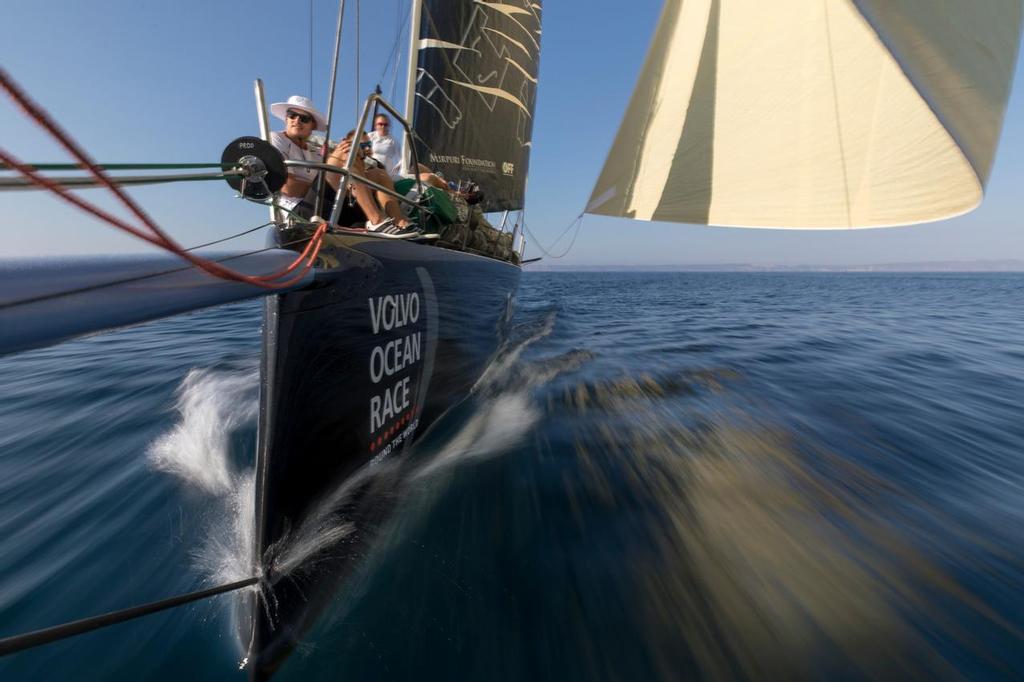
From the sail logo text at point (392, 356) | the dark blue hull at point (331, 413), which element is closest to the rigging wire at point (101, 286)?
the dark blue hull at point (331, 413)

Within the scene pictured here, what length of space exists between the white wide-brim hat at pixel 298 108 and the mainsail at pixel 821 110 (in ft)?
11.5

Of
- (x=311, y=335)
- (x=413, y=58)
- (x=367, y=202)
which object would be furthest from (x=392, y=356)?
(x=413, y=58)

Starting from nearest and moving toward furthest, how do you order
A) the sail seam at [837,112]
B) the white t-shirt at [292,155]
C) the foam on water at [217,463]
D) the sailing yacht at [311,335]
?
1. the sailing yacht at [311,335]
2. the foam on water at [217,463]
3. the white t-shirt at [292,155]
4. the sail seam at [837,112]

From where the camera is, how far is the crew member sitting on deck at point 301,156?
7.86ft

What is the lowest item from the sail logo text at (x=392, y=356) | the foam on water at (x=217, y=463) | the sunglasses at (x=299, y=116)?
the foam on water at (x=217, y=463)

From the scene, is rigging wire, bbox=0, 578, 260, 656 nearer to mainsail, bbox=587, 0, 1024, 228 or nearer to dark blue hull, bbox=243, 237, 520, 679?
dark blue hull, bbox=243, 237, 520, 679

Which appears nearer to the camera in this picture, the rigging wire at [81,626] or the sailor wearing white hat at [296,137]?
the rigging wire at [81,626]

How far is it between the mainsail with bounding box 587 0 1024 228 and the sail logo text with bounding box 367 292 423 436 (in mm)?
3374

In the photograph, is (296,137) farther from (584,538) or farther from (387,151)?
(584,538)

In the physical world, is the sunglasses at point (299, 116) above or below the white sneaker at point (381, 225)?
above

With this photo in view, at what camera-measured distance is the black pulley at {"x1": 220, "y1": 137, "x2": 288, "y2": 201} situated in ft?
4.89

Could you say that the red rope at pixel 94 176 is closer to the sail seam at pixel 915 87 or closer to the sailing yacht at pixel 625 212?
the sailing yacht at pixel 625 212

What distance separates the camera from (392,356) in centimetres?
236

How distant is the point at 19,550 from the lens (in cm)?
191
